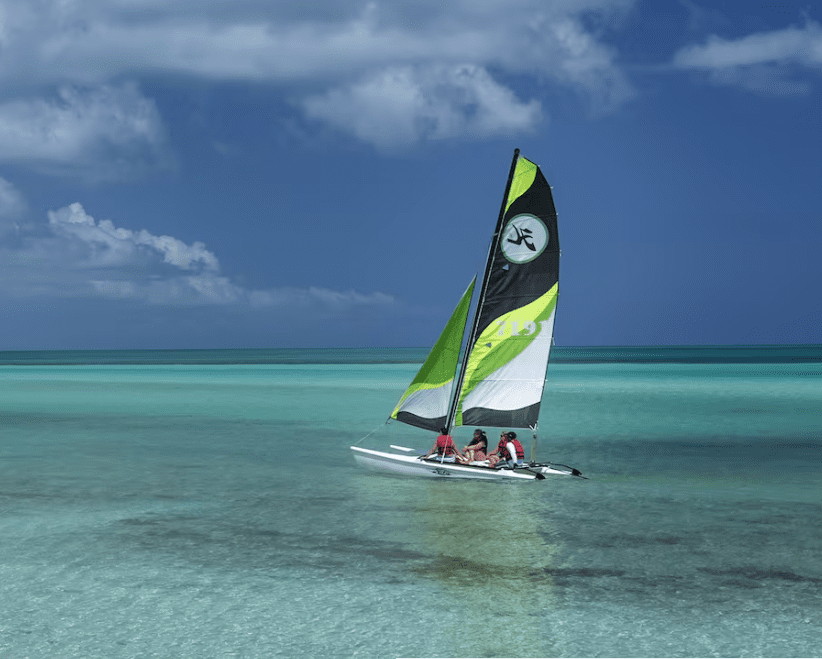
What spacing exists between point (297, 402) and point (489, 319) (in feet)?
109

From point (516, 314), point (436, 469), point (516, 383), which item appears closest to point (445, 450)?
point (436, 469)

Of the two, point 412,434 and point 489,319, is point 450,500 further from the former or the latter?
point 412,434

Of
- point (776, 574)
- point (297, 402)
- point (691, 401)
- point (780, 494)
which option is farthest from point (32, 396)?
point (776, 574)

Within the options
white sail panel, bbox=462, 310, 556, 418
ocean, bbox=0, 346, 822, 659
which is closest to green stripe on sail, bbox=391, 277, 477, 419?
white sail panel, bbox=462, 310, 556, 418

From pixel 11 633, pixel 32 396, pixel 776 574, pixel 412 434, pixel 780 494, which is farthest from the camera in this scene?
pixel 32 396

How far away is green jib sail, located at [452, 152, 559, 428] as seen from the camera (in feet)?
74.4

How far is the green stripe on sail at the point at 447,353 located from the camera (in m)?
23.1

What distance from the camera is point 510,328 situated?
75.7 feet

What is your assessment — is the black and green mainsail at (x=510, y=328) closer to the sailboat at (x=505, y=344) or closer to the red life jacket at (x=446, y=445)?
the sailboat at (x=505, y=344)

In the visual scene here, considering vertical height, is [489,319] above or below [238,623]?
above

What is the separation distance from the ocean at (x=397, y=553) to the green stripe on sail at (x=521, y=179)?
7.50 metres

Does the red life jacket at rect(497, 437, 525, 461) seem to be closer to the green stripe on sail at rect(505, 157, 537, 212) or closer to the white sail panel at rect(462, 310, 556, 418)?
the white sail panel at rect(462, 310, 556, 418)

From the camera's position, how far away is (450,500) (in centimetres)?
2034

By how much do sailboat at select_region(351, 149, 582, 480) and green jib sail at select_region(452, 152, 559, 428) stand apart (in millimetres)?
26
